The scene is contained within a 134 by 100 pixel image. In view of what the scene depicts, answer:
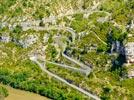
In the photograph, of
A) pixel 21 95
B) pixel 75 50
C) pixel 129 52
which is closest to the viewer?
pixel 129 52

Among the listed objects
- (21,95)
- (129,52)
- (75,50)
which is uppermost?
(129,52)

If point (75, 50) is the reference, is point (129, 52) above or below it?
above

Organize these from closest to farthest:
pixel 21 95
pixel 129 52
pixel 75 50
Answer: pixel 129 52
pixel 21 95
pixel 75 50

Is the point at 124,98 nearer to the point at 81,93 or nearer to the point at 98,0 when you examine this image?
the point at 81,93

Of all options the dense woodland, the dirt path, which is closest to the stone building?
the dense woodland

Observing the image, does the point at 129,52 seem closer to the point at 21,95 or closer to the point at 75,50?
the point at 75,50

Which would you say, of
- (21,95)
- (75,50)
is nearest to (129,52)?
(75,50)

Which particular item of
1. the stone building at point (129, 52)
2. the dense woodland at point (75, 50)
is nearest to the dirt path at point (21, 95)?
the dense woodland at point (75, 50)

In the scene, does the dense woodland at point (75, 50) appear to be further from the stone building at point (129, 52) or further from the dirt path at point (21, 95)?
the stone building at point (129, 52)

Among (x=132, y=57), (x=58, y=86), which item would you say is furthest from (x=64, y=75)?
(x=132, y=57)

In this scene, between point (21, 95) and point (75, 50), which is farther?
point (75, 50)
